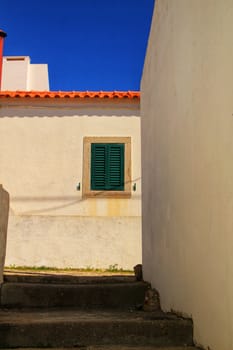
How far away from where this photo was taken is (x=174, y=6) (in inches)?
145

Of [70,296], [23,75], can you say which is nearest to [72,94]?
[23,75]

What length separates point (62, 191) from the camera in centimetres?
961

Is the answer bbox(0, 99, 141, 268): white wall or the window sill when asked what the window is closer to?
the window sill

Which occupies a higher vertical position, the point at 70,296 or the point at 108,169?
the point at 108,169

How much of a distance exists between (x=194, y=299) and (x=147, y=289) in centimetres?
174

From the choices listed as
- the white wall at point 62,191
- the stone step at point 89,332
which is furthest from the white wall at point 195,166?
the white wall at point 62,191

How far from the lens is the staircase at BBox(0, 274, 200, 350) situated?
3086 mm

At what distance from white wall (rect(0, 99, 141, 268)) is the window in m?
0.15

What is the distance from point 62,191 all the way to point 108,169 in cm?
115

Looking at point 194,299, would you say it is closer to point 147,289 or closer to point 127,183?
point 147,289

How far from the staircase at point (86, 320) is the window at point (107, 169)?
16.7 ft

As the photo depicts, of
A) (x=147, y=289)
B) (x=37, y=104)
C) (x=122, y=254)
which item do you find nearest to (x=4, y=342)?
(x=147, y=289)

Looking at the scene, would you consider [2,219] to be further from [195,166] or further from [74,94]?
[74,94]

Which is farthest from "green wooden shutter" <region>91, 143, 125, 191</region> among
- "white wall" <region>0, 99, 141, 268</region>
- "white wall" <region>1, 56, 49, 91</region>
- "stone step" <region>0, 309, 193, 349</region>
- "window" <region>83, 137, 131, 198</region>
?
"stone step" <region>0, 309, 193, 349</region>
